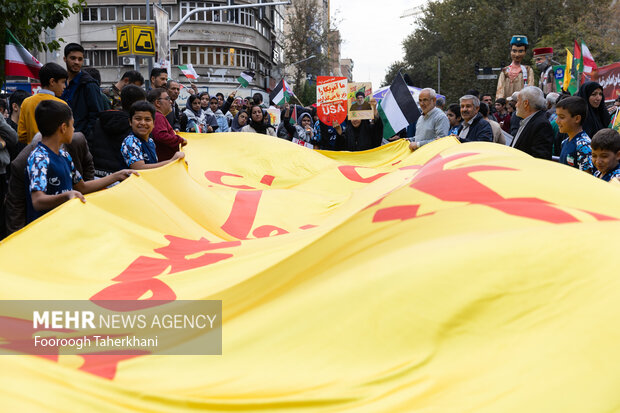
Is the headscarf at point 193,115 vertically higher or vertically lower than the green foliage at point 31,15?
lower

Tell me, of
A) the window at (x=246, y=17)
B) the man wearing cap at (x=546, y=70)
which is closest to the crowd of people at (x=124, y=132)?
the man wearing cap at (x=546, y=70)

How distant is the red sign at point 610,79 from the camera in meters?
12.9

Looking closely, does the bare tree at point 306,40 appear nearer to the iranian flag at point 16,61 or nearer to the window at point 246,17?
the window at point 246,17

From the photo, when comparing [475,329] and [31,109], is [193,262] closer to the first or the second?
[475,329]

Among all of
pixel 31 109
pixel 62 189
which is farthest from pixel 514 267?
pixel 31 109

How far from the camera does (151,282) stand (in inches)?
144

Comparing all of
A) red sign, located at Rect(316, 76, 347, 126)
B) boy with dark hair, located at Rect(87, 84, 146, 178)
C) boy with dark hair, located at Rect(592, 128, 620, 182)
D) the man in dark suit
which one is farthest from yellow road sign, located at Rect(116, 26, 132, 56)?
boy with dark hair, located at Rect(592, 128, 620, 182)

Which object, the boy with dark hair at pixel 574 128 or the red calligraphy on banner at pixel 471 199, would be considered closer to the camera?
the red calligraphy on banner at pixel 471 199

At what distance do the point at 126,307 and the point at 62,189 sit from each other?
153 cm

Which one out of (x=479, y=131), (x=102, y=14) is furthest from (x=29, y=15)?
(x=102, y=14)

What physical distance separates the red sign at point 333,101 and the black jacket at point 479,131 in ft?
11.7

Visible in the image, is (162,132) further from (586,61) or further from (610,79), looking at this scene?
(610,79)

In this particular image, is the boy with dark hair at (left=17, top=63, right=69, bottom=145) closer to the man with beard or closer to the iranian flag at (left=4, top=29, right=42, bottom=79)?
the iranian flag at (left=4, top=29, right=42, bottom=79)

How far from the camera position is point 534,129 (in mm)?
6980
